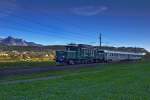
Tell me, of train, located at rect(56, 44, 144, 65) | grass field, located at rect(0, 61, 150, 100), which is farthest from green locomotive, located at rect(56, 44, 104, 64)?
grass field, located at rect(0, 61, 150, 100)

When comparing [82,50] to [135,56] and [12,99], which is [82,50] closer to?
[135,56]

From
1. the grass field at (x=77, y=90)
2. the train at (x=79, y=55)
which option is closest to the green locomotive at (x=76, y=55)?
the train at (x=79, y=55)

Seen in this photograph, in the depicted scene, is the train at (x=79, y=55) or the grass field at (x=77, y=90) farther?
the train at (x=79, y=55)

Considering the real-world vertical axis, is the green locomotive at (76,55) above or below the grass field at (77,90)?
above

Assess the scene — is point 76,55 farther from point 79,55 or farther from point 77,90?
point 77,90

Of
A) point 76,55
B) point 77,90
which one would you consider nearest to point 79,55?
point 76,55

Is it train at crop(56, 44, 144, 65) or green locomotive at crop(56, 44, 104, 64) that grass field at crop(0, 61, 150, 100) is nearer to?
green locomotive at crop(56, 44, 104, 64)

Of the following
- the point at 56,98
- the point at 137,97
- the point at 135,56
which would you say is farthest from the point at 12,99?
the point at 135,56

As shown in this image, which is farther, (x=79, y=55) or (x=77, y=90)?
(x=79, y=55)

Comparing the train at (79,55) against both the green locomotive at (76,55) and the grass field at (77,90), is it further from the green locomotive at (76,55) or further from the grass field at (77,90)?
the grass field at (77,90)

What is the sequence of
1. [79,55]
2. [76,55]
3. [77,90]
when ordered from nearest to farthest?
[77,90] < [76,55] < [79,55]

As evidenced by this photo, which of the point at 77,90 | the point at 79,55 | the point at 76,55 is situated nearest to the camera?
the point at 77,90

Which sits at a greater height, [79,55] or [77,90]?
[79,55]

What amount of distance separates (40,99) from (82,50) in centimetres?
5044
